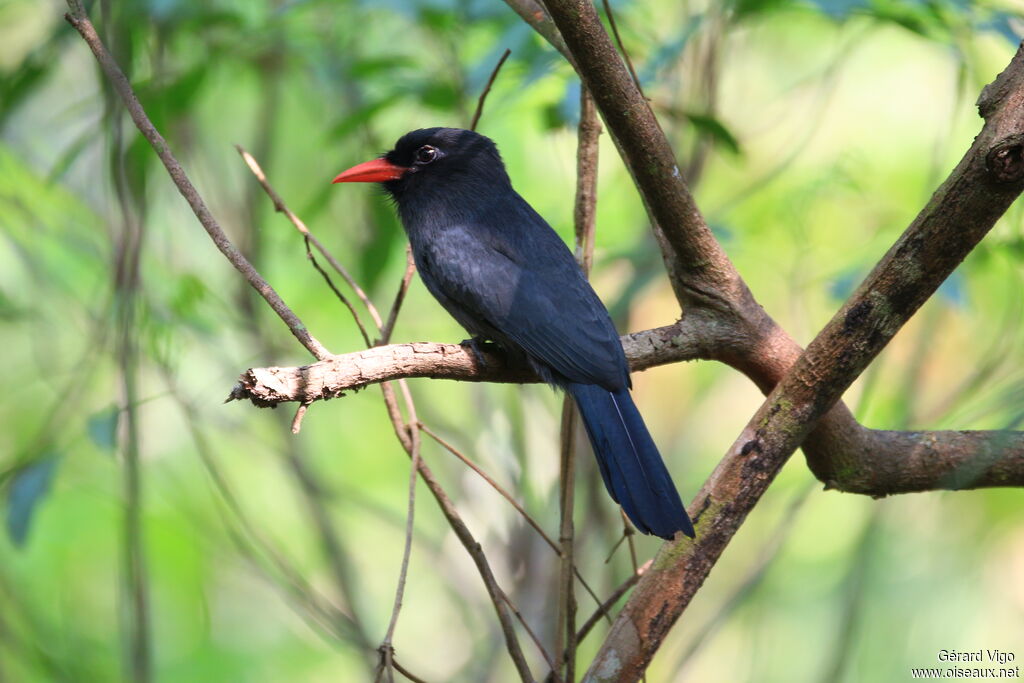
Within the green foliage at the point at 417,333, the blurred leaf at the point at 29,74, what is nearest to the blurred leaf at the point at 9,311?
the green foliage at the point at 417,333

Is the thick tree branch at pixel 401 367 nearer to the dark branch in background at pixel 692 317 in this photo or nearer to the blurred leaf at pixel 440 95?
the dark branch in background at pixel 692 317

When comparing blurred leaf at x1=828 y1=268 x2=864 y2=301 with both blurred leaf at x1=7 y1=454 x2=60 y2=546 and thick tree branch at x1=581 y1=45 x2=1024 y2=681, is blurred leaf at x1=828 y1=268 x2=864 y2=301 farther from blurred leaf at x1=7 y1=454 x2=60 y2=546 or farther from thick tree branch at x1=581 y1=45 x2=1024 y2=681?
blurred leaf at x1=7 y1=454 x2=60 y2=546

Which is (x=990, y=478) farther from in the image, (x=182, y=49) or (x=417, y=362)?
(x=182, y=49)

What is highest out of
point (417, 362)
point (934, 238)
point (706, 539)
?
point (934, 238)

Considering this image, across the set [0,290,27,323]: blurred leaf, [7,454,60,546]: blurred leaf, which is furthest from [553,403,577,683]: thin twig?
[0,290,27,323]: blurred leaf

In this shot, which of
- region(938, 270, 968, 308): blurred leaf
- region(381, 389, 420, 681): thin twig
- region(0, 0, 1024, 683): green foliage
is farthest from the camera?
region(0, 0, 1024, 683): green foliage

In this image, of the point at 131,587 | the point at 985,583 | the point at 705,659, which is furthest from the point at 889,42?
the point at 131,587

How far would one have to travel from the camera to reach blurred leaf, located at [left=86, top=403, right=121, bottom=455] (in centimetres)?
282

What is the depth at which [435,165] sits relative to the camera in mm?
3621

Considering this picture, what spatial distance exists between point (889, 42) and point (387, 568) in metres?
4.10

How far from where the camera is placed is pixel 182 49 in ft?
14.5

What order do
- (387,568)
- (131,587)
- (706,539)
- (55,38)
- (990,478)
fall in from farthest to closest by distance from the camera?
1. (387,568)
2. (55,38)
3. (131,587)
4. (990,478)
5. (706,539)

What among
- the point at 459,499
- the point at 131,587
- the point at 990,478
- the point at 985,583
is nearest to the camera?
the point at 990,478

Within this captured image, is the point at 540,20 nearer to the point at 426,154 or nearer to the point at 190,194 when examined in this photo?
the point at 190,194
